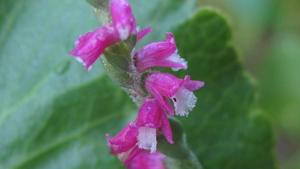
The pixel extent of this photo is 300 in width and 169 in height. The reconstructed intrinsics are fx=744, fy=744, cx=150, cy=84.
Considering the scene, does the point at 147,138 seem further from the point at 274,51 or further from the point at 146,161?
the point at 274,51

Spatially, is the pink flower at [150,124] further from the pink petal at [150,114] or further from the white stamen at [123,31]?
the white stamen at [123,31]

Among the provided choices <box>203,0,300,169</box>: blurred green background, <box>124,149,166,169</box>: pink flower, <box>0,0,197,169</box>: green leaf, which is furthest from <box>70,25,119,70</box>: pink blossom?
<box>203,0,300,169</box>: blurred green background

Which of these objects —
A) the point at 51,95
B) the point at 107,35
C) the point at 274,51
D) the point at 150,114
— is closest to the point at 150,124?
the point at 150,114

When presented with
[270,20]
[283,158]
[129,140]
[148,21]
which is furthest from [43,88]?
[283,158]

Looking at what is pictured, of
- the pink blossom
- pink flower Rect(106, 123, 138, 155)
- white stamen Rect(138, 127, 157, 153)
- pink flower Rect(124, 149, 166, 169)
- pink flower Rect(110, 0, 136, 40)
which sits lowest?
white stamen Rect(138, 127, 157, 153)

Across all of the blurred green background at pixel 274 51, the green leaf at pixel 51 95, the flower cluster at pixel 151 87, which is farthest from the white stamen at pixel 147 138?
the blurred green background at pixel 274 51

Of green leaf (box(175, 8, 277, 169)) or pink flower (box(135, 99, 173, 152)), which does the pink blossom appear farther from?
green leaf (box(175, 8, 277, 169))
